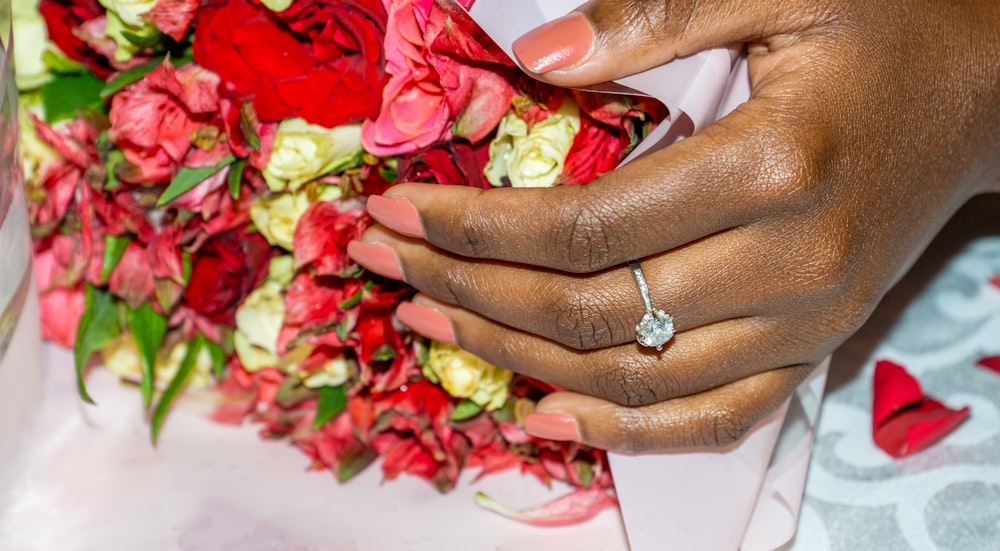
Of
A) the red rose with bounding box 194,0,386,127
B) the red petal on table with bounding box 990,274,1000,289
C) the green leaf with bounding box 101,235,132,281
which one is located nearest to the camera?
the red rose with bounding box 194,0,386,127

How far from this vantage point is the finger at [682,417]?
662mm

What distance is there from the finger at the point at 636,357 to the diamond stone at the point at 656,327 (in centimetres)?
3

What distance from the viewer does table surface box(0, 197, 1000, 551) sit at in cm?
72

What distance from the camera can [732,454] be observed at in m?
0.71

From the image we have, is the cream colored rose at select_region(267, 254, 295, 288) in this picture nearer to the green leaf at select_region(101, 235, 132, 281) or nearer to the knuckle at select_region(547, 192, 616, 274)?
the green leaf at select_region(101, 235, 132, 281)

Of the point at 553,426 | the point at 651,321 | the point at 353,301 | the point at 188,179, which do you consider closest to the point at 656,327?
the point at 651,321

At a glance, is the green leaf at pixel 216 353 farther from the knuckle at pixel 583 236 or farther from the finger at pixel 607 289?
the knuckle at pixel 583 236

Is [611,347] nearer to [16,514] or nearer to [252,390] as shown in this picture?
[252,390]

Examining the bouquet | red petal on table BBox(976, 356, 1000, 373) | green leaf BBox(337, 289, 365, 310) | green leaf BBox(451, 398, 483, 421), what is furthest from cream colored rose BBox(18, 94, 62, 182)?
red petal on table BBox(976, 356, 1000, 373)

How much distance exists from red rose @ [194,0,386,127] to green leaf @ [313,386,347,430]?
0.22m

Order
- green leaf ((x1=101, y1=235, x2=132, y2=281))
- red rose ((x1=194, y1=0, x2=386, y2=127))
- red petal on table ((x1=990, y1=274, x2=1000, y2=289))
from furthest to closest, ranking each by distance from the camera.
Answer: red petal on table ((x1=990, y1=274, x2=1000, y2=289))
green leaf ((x1=101, y1=235, x2=132, y2=281))
red rose ((x1=194, y1=0, x2=386, y2=127))

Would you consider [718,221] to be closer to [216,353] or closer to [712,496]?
[712,496]

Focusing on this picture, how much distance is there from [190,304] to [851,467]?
49cm

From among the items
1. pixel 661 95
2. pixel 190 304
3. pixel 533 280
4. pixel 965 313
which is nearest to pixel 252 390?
pixel 190 304
